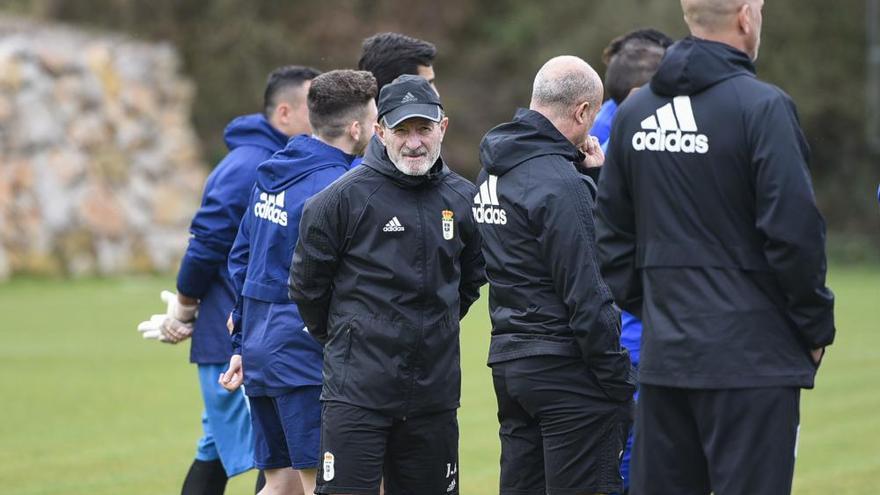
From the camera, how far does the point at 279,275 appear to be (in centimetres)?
616

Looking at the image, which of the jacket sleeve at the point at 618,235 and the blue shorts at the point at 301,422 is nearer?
the jacket sleeve at the point at 618,235

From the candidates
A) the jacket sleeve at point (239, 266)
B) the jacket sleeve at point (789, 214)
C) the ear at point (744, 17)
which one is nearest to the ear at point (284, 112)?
the jacket sleeve at point (239, 266)

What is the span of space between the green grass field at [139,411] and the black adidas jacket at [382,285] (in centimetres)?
337

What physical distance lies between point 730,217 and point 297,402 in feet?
7.82

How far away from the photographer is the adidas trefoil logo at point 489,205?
219 inches

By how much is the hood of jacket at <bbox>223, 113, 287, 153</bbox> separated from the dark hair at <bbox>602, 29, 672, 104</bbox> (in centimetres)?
168

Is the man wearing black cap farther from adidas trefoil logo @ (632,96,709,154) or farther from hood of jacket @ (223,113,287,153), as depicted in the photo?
hood of jacket @ (223,113,287,153)

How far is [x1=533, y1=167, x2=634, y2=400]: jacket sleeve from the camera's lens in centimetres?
534

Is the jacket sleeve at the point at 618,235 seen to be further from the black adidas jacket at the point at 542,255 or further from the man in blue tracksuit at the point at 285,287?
the man in blue tracksuit at the point at 285,287

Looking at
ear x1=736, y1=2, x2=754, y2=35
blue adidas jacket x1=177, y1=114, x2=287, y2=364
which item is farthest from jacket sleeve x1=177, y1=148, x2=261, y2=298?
ear x1=736, y1=2, x2=754, y2=35

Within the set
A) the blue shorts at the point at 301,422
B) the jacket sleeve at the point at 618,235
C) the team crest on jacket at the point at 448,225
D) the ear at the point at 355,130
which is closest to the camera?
the jacket sleeve at the point at 618,235

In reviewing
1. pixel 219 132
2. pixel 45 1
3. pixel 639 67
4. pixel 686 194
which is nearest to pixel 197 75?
pixel 219 132

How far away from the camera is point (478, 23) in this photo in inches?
1625

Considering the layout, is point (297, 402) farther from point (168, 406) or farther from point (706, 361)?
point (168, 406)
